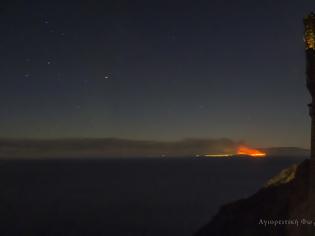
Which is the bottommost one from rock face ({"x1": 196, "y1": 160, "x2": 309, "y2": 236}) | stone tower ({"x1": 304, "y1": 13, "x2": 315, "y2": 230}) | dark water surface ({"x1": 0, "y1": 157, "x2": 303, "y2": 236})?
dark water surface ({"x1": 0, "y1": 157, "x2": 303, "y2": 236})

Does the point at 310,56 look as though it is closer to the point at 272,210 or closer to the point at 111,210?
the point at 272,210

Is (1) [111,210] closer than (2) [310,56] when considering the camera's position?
No

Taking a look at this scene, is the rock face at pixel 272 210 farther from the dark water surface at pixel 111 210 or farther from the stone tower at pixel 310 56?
the dark water surface at pixel 111 210

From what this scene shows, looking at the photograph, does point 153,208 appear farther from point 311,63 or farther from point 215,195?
point 311,63

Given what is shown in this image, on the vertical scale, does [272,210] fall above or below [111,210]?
above

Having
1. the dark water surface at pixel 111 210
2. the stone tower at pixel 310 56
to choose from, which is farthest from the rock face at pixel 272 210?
the dark water surface at pixel 111 210

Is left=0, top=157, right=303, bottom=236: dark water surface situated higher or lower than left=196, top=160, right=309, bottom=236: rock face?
lower

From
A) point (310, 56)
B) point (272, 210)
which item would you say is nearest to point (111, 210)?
point (272, 210)

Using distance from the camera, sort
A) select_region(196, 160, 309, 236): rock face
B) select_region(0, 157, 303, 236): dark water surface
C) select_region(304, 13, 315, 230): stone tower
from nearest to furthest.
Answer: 1. select_region(304, 13, 315, 230): stone tower
2. select_region(196, 160, 309, 236): rock face
3. select_region(0, 157, 303, 236): dark water surface

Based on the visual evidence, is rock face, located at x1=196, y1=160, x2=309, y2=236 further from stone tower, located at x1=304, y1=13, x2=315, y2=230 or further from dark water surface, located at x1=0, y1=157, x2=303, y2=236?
dark water surface, located at x1=0, y1=157, x2=303, y2=236

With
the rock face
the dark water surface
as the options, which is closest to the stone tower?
the rock face
